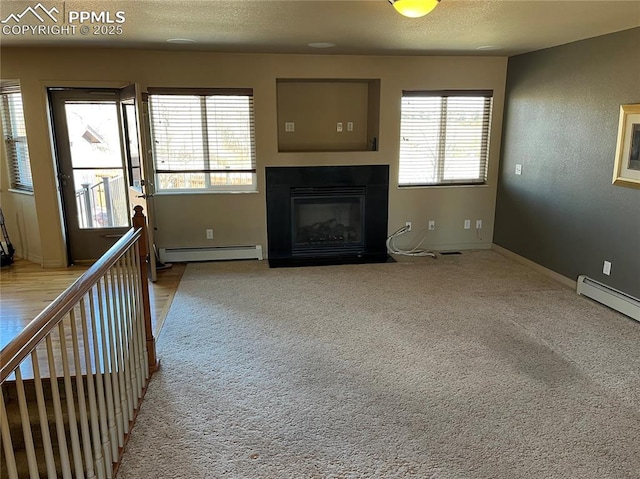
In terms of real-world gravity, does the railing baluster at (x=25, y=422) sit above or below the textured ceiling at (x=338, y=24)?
below

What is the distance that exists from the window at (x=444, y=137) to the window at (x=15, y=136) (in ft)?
14.0

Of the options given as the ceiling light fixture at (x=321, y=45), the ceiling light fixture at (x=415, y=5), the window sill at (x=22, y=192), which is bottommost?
the window sill at (x=22, y=192)

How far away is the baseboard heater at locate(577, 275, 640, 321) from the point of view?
3.83 meters

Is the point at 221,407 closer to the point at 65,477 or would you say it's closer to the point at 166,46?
the point at 65,477

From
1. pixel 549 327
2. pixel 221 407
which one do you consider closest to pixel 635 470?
pixel 549 327

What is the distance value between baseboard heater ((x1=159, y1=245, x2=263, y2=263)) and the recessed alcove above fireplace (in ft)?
0.74

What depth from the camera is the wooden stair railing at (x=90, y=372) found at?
1507mm

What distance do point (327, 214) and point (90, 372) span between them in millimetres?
3962

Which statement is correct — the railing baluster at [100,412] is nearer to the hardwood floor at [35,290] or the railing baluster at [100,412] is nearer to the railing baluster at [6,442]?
the railing baluster at [6,442]

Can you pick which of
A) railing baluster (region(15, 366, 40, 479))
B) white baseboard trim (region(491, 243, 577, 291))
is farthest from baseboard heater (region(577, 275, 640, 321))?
railing baluster (region(15, 366, 40, 479))

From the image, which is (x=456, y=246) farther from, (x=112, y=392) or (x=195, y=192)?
(x=112, y=392)

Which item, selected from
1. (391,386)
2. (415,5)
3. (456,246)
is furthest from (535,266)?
(415,5)

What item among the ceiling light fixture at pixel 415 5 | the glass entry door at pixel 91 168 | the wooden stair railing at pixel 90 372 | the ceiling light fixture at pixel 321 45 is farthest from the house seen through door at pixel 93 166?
the ceiling light fixture at pixel 415 5

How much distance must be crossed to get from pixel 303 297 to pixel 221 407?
1771 millimetres
